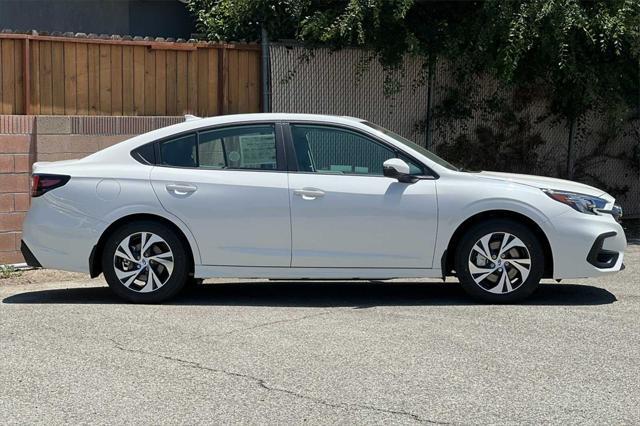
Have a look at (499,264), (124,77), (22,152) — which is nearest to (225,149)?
(499,264)

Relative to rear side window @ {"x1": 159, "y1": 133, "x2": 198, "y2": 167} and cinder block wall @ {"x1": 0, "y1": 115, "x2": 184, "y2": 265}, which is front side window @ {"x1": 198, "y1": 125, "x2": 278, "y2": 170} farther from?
cinder block wall @ {"x1": 0, "y1": 115, "x2": 184, "y2": 265}

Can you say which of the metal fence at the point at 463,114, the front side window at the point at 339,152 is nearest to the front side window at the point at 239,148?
the front side window at the point at 339,152

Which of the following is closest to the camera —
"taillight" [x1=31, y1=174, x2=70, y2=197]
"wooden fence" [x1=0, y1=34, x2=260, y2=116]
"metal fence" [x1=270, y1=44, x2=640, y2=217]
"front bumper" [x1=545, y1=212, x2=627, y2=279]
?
"front bumper" [x1=545, y1=212, x2=627, y2=279]

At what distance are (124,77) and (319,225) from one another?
165 inches

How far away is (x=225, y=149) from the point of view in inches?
339

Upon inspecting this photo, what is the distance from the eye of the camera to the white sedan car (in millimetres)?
8344

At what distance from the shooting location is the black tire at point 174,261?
8391 mm

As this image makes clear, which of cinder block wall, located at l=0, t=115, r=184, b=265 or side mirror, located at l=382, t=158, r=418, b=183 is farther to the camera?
cinder block wall, located at l=0, t=115, r=184, b=265

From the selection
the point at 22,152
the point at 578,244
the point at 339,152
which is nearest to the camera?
the point at 578,244

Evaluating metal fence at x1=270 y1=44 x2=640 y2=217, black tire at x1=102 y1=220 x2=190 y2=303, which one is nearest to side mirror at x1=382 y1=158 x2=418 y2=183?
black tire at x1=102 y1=220 x2=190 y2=303

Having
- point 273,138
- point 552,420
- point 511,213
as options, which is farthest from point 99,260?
point 552,420

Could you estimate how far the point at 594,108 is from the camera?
14094 millimetres

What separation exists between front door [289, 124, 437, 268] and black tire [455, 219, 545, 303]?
285 millimetres

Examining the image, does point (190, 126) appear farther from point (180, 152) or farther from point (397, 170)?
point (397, 170)
